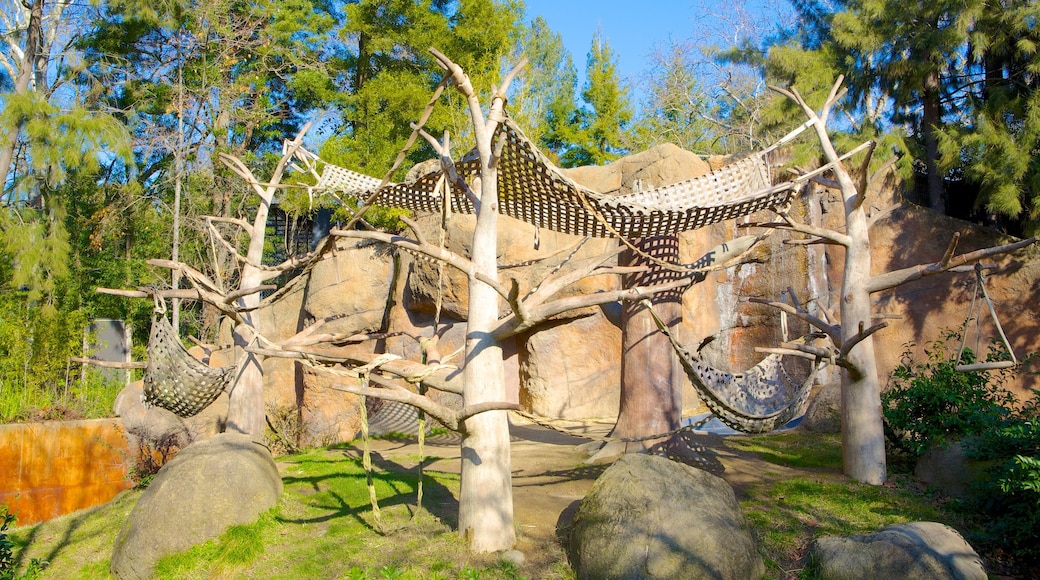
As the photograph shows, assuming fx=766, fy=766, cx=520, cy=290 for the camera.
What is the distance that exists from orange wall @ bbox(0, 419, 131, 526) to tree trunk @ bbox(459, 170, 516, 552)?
520 centimetres

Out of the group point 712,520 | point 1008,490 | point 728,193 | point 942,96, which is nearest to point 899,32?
point 942,96

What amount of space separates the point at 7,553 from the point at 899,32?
13.4m

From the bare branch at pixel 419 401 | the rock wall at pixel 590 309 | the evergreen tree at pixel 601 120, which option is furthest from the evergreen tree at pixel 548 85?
the bare branch at pixel 419 401

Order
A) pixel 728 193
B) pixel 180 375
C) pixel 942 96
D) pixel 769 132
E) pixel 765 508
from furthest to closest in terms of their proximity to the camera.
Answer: pixel 769 132, pixel 942 96, pixel 180 375, pixel 728 193, pixel 765 508

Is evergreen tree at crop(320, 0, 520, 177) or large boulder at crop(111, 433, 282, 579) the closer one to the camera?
large boulder at crop(111, 433, 282, 579)

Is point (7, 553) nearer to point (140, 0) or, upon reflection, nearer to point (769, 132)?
point (140, 0)

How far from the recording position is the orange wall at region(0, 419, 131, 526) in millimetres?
7855

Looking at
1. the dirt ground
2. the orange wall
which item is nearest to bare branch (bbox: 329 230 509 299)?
the dirt ground

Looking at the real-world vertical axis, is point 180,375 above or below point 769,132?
below

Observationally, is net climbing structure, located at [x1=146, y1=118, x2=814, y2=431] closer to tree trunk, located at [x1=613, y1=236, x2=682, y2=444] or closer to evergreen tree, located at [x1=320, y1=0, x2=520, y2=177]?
tree trunk, located at [x1=613, y1=236, x2=682, y2=444]

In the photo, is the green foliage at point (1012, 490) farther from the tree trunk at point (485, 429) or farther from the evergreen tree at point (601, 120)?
the evergreen tree at point (601, 120)

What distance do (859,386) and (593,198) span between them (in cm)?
319

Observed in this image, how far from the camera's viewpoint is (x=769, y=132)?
17562mm

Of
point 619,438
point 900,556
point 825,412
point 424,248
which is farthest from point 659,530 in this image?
point 825,412
